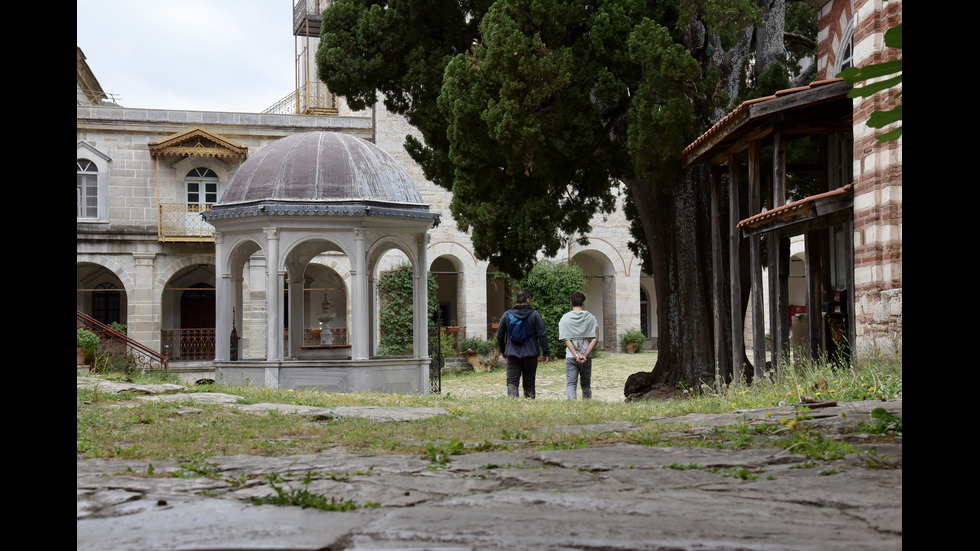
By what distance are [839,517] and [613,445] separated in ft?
7.92

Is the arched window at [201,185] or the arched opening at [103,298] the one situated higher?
the arched window at [201,185]

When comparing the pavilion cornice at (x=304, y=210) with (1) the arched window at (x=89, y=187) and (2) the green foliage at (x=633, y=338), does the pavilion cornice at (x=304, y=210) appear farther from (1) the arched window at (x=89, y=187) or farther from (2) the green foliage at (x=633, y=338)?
(2) the green foliage at (x=633, y=338)

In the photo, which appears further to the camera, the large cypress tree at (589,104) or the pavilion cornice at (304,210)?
the pavilion cornice at (304,210)

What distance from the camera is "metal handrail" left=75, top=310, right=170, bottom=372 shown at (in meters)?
20.4

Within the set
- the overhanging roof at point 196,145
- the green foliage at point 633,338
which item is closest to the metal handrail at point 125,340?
the overhanging roof at point 196,145

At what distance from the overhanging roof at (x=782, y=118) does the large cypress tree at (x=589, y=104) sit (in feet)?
3.19

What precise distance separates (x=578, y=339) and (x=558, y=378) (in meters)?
11.2

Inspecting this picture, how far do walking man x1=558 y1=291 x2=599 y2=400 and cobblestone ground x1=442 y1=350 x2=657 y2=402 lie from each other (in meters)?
5.83

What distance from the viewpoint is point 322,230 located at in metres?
14.3

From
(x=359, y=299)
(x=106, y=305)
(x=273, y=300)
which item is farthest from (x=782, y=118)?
(x=106, y=305)

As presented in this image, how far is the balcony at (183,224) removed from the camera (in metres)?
25.6

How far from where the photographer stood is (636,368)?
24344 mm

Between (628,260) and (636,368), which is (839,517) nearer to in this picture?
(636,368)
